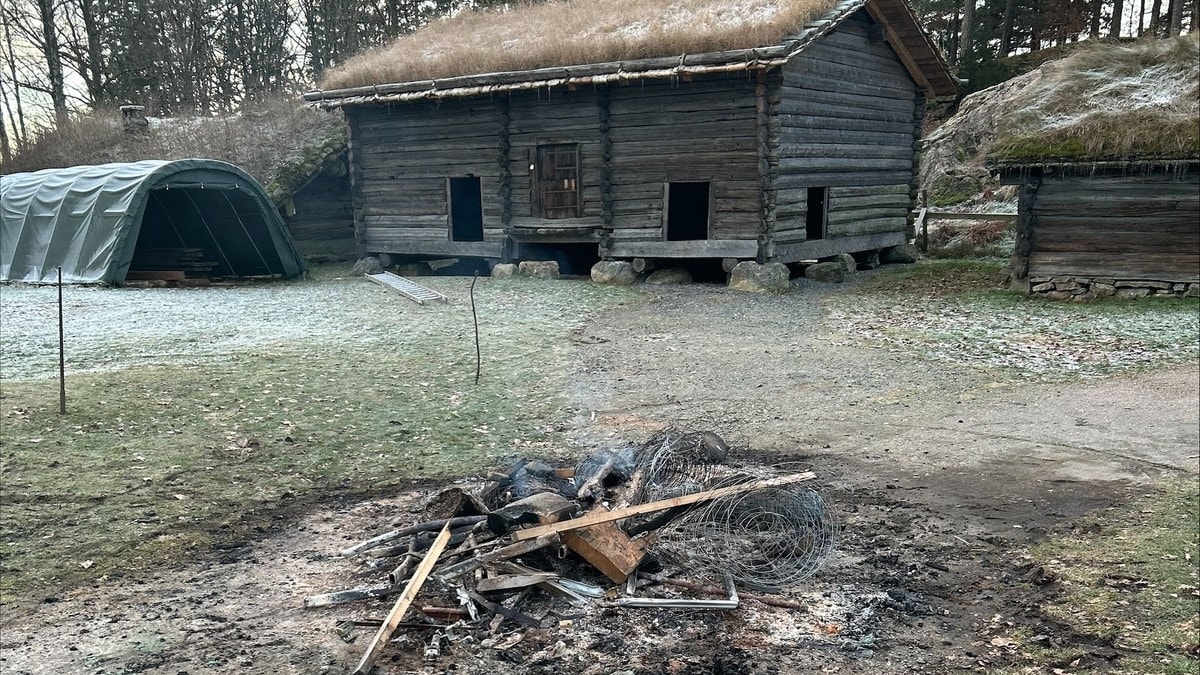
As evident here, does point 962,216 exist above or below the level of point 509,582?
above

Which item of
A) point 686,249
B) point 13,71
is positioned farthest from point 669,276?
point 13,71

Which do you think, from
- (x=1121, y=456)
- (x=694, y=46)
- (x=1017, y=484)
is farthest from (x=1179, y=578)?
(x=694, y=46)

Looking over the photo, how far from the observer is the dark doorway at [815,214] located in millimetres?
18359

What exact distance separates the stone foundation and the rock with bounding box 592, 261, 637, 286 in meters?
7.04

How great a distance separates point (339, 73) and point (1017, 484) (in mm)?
17070

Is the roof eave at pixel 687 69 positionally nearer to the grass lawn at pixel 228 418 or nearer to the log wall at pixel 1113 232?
the log wall at pixel 1113 232

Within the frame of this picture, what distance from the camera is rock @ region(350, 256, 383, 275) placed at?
1970cm

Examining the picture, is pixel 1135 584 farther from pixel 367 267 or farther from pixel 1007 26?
pixel 1007 26

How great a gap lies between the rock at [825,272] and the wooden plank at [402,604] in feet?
44.4

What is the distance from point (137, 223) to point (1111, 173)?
55.4ft

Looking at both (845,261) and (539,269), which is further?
(845,261)

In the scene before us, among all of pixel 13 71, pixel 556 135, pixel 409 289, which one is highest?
pixel 13 71

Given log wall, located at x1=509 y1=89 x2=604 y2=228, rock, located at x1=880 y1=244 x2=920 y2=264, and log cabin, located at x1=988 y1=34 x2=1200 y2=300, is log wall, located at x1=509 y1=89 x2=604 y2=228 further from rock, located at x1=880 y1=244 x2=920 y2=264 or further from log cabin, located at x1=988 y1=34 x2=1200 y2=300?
rock, located at x1=880 y1=244 x2=920 y2=264

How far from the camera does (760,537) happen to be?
17.0ft
